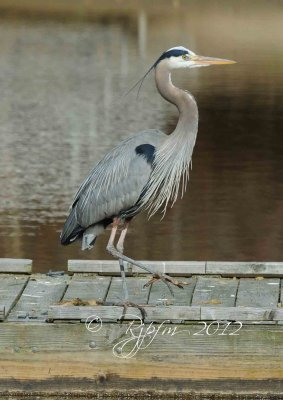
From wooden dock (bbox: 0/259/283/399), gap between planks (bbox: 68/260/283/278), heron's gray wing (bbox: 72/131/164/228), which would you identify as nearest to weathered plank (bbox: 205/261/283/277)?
gap between planks (bbox: 68/260/283/278)

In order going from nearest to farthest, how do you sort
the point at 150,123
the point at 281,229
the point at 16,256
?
the point at 16,256 < the point at 281,229 < the point at 150,123

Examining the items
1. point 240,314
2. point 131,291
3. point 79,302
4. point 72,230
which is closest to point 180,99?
point 72,230

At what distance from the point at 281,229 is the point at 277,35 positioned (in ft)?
76.0

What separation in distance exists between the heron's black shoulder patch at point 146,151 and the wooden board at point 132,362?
1.08 m

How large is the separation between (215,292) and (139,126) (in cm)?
1144

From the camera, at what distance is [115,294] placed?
766 cm

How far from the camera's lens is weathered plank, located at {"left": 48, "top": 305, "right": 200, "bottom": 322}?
6629 mm

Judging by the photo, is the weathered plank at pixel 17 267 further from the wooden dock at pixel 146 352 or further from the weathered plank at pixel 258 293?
the weathered plank at pixel 258 293

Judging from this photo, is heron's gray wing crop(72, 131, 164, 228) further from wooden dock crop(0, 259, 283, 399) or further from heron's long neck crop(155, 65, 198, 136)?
wooden dock crop(0, 259, 283, 399)

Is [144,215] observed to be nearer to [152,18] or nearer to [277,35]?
[277,35]

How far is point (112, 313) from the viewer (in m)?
6.73

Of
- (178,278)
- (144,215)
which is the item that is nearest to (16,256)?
(144,215)

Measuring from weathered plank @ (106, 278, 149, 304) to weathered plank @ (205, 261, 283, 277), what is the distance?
1.38 feet

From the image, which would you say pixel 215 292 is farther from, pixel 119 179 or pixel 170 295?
pixel 119 179
